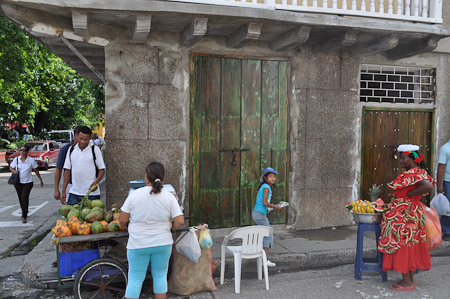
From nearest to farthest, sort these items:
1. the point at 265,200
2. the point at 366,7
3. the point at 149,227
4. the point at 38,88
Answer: the point at 149,227
the point at 265,200
the point at 366,7
the point at 38,88

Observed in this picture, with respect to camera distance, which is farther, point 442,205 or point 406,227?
point 442,205

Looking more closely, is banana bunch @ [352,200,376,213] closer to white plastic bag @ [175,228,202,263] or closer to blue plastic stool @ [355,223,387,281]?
blue plastic stool @ [355,223,387,281]

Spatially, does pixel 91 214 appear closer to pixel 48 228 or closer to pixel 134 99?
pixel 134 99

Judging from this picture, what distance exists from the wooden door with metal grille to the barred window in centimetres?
30

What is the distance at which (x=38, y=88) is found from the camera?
23.8 meters

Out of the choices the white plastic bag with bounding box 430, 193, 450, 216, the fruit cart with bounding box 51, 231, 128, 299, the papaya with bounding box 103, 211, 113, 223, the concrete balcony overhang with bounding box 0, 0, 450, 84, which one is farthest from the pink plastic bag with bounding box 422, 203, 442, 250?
the papaya with bounding box 103, 211, 113, 223

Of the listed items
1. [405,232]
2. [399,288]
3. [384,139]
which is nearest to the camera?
[405,232]

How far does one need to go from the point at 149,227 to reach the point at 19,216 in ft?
21.8

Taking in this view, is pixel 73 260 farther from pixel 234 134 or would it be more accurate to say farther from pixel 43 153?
pixel 43 153

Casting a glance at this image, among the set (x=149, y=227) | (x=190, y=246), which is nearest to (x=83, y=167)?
(x=190, y=246)

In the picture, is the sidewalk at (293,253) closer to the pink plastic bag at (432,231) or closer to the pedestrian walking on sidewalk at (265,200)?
the pedestrian walking on sidewalk at (265,200)

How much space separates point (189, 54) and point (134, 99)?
114 cm

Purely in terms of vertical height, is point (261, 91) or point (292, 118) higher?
point (261, 91)

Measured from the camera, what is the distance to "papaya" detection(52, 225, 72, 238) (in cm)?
405
